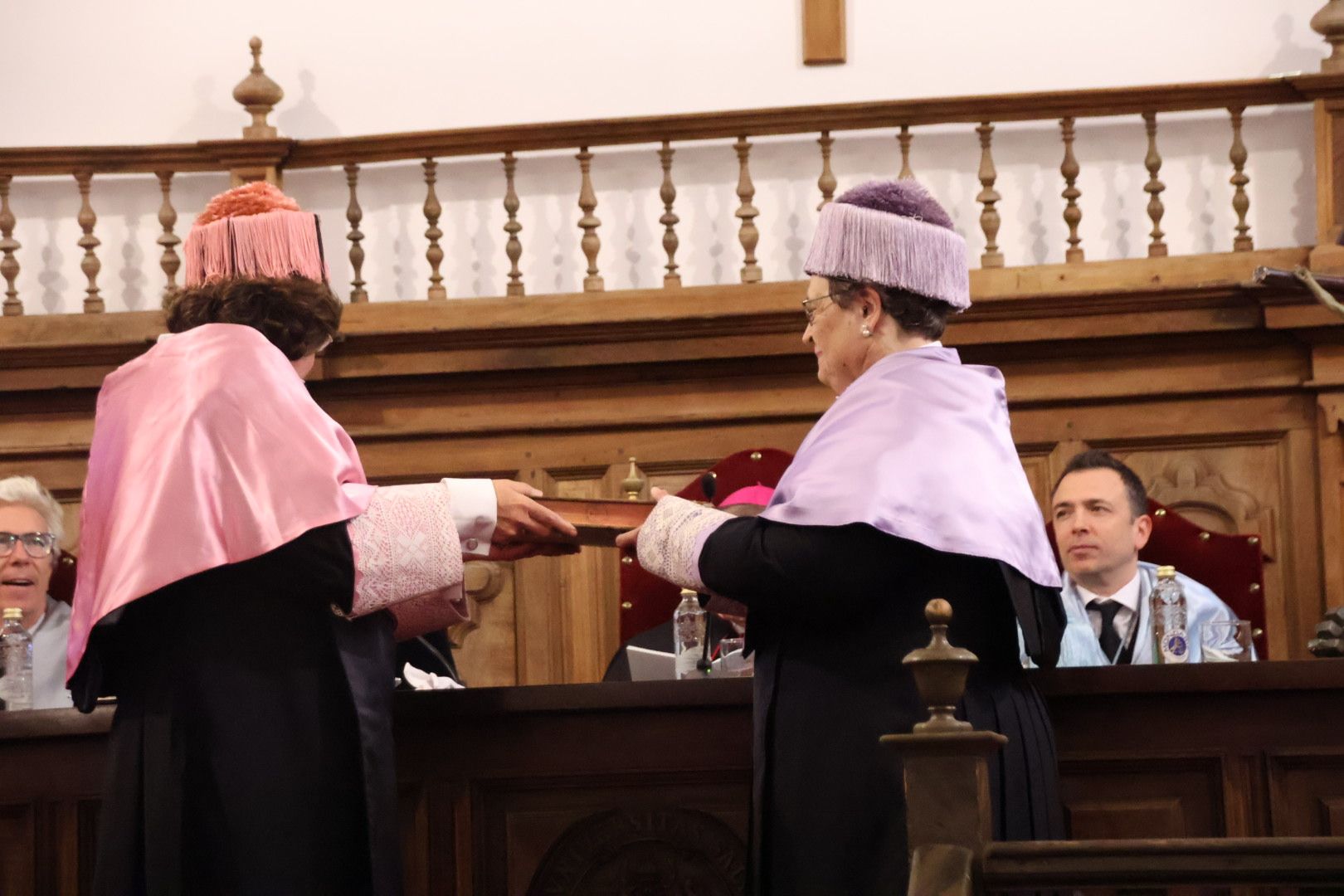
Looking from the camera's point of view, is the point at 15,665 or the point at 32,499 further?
the point at 32,499

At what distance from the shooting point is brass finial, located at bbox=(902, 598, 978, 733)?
7.76 ft

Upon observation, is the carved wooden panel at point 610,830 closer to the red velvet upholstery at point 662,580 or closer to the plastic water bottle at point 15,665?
the plastic water bottle at point 15,665

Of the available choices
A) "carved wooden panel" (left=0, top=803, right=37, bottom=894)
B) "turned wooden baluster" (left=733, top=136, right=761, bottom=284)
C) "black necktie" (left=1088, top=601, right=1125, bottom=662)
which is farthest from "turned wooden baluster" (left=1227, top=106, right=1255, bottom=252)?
"carved wooden panel" (left=0, top=803, right=37, bottom=894)

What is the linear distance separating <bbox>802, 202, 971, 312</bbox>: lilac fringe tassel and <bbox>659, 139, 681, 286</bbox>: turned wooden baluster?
316 centimetres

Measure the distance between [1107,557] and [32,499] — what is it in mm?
2813

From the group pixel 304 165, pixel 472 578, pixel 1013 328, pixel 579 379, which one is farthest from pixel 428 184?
pixel 1013 328

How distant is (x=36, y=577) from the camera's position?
15.7 feet

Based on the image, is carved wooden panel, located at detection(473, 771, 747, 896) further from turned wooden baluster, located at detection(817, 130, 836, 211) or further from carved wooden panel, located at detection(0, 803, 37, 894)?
turned wooden baluster, located at detection(817, 130, 836, 211)

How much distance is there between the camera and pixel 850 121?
633 cm

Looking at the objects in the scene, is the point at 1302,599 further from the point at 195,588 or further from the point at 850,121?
the point at 195,588

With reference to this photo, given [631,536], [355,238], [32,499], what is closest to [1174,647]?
[631,536]

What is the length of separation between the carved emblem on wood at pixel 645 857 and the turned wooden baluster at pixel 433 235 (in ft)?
10.8

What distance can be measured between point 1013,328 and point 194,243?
3332 mm

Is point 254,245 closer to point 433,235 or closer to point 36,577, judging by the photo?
point 36,577
